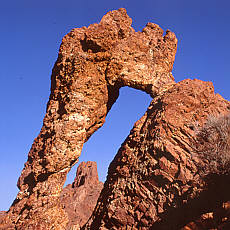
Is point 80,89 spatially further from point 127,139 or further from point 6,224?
point 6,224

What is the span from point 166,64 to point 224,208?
817cm

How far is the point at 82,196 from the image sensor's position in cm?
1962

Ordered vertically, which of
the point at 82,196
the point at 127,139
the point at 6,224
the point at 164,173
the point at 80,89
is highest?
the point at 80,89

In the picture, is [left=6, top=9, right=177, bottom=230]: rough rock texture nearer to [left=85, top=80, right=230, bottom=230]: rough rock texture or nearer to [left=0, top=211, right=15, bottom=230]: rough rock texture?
[left=0, top=211, right=15, bottom=230]: rough rock texture

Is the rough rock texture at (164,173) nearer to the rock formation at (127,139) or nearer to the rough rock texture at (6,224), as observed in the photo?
the rock formation at (127,139)

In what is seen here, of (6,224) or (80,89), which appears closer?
(6,224)

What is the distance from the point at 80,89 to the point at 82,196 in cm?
1369

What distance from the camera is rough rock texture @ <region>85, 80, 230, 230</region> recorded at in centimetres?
536

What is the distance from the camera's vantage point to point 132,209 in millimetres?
6160

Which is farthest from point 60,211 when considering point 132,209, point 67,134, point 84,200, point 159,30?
point 84,200

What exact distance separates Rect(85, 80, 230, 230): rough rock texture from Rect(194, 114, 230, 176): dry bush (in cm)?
23

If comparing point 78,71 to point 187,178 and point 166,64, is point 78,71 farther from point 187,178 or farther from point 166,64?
point 187,178

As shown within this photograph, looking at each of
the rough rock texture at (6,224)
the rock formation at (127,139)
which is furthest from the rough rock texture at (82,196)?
the rock formation at (127,139)

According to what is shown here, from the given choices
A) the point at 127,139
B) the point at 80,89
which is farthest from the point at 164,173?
the point at 80,89
